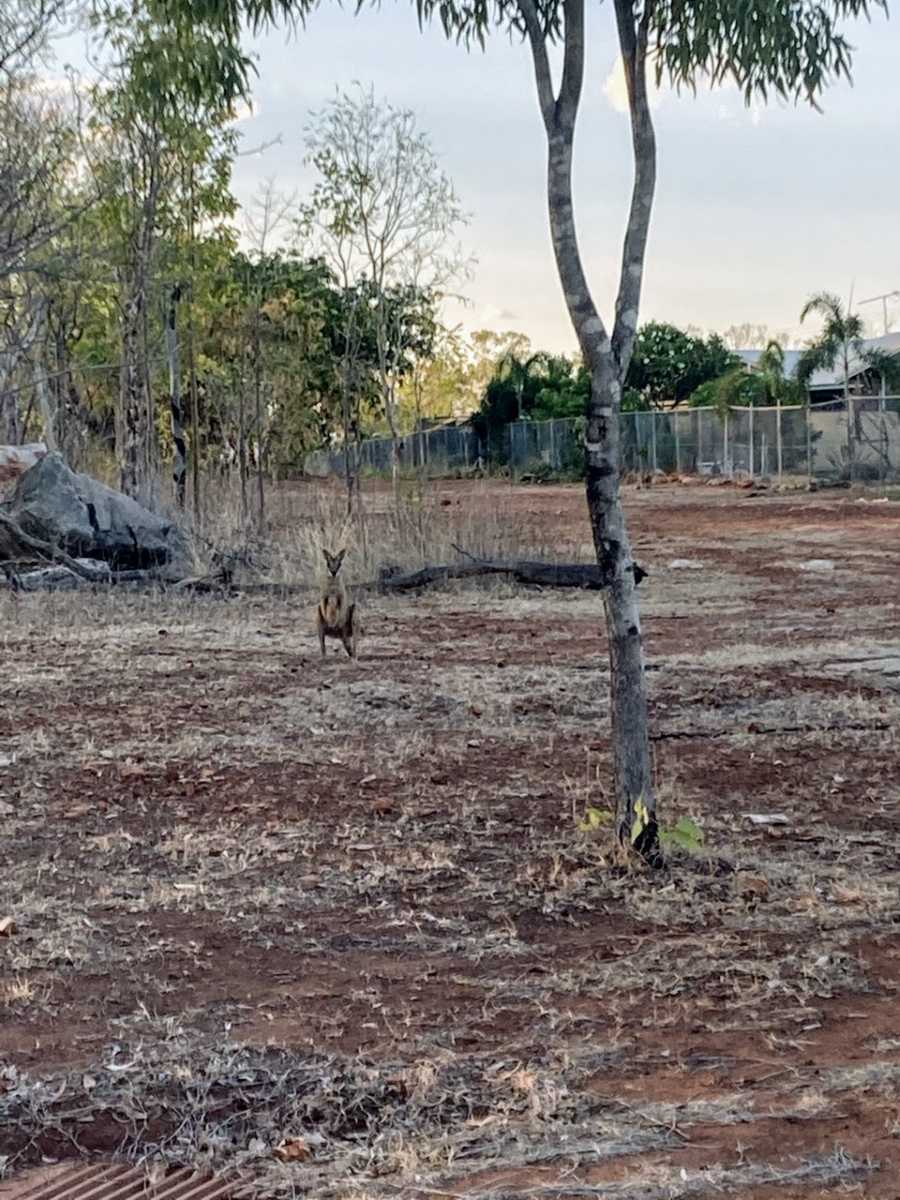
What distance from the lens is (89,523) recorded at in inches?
663

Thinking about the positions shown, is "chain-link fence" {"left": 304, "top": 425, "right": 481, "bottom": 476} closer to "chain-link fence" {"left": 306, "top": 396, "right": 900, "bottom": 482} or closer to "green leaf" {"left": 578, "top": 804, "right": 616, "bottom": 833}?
"chain-link fence" {"left": 306, "top": 396, "right": 900, "bottom": 482}

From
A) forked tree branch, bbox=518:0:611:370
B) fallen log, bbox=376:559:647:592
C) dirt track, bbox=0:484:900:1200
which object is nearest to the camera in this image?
dirt track, bbox=0:484:900:1200

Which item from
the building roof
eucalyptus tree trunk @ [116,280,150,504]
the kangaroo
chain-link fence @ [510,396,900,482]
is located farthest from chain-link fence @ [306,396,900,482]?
the kangaroo

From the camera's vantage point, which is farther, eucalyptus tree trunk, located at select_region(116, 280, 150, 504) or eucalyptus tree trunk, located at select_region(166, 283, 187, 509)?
eucalyptus tree trunk, located at select_region(116, 280, 150, 504)

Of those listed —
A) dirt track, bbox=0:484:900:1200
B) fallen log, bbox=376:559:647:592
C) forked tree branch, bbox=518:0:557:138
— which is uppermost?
forked tree branch, bbox=518:0:557:138

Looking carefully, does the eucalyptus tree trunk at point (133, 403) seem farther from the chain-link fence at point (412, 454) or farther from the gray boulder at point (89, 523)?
the chain-link fence at point (412, 454)

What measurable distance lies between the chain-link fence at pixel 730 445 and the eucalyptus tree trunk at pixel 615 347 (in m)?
24.3

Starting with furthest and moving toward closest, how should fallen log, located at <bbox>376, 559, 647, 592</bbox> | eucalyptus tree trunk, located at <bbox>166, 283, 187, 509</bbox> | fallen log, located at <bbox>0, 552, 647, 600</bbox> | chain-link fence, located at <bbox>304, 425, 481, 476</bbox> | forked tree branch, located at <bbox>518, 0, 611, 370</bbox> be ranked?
1. chain-link fence, located at <bbox>304, 425, 481, 476</bbox>
2. eucalyptus tree trunk, located at <bbox>166, 283, 187, 509</bbox>
3. fallen log, located at <bbox>376, 559, 647, 592</bbox>
4. fallen log, located at <bbox>0, 552, 647, 600</bbox>
5. forked tree branch, located at <bbox>518, 0, 611, 370</bbox>

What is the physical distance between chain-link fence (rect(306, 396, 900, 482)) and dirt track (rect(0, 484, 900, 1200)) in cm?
2149

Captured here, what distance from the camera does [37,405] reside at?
28.7 m

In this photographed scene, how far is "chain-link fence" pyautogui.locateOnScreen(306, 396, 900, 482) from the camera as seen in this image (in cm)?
3481

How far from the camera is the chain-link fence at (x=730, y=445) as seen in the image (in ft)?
114

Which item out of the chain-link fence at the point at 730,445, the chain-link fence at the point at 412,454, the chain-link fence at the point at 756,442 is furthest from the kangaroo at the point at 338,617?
the chain-link fence at the point at 756,442

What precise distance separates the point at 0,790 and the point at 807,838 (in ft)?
12.8
